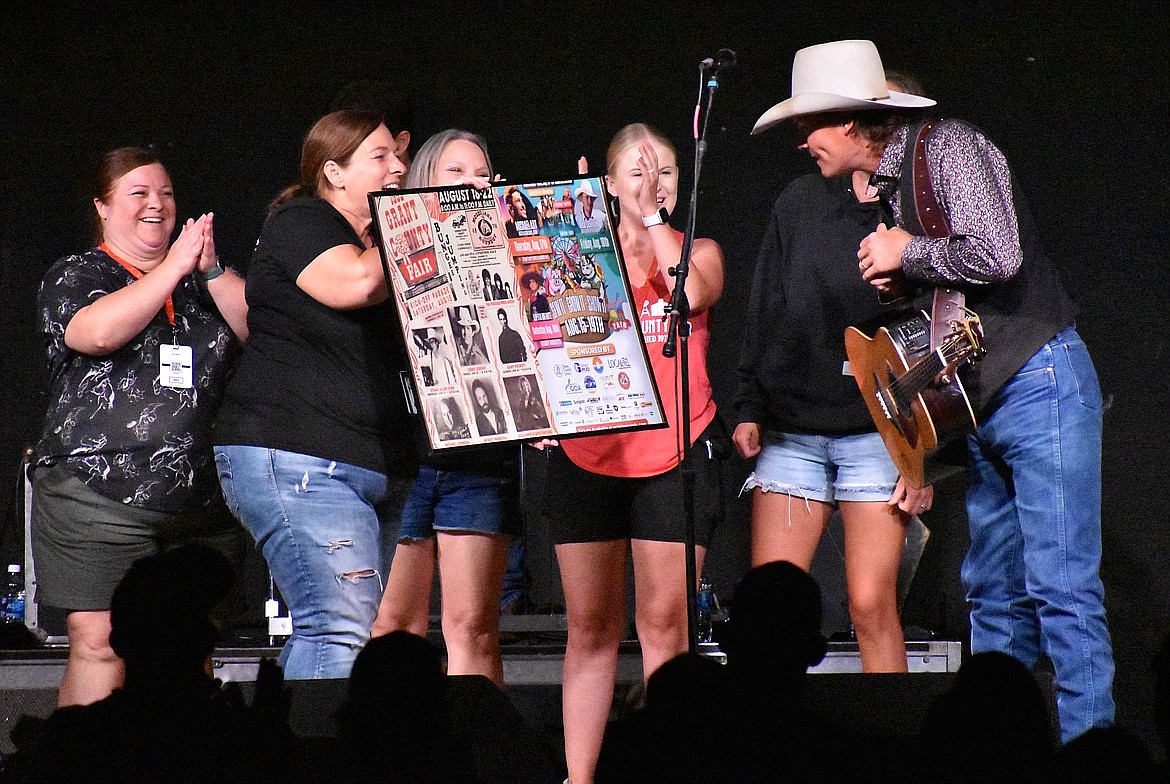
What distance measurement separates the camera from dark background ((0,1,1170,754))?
4234 mm

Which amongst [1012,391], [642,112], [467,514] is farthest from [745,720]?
[642,112]

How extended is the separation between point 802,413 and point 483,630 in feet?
3.21

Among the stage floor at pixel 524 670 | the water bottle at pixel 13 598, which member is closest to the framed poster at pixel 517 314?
the stage floor at pixel 524 670

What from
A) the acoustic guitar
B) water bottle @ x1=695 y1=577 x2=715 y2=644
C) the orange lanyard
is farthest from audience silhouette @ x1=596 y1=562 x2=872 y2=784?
water bottle @ x1=695 y1=577 x2=715 y2=644

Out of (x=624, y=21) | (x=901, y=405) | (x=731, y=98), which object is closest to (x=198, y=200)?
(x=624, y=21)

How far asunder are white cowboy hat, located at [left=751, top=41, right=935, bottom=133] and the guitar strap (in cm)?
16

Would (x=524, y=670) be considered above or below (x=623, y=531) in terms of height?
below

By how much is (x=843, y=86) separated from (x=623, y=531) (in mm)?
1155

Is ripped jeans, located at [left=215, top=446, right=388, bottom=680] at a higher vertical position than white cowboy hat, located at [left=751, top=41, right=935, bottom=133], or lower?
lower

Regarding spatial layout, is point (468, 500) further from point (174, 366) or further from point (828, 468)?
point (828, 468)

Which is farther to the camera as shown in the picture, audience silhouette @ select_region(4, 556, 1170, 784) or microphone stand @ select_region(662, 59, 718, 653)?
microphone stand @ select_region(662, 59, 718, 653)

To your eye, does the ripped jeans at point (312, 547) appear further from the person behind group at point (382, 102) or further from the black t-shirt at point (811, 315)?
the person behind group at point (382, 102)

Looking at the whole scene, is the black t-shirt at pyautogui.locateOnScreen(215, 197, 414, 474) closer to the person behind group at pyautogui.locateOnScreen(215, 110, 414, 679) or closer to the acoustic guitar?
the person behind group at pyautogui.locateOnScreen(215, 110, 414, 679)

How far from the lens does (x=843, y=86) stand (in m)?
2.69
